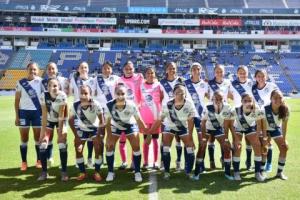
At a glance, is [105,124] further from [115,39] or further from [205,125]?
[115,39]

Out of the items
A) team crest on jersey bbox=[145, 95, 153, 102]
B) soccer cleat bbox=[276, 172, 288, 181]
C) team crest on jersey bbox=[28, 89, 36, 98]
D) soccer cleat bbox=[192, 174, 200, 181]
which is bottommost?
soccer cleat bbox=[276, 172, 288, 181]

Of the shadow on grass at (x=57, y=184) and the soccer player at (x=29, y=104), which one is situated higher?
the soccer player at (x=29, y=104)

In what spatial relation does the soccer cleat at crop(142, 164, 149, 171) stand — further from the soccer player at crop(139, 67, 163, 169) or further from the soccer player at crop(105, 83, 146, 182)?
the soccer player at crop(105, 83, 146, 182)

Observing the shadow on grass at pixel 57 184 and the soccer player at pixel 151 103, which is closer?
the shadow on grass at pixel 57 184

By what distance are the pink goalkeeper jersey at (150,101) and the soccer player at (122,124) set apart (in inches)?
39.0

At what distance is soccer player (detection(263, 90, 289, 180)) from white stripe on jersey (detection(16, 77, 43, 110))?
421cm

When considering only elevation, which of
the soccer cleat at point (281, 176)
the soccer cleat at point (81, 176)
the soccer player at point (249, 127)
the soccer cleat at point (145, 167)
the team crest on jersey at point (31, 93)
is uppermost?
the team crest on jersey at point (31, 93)

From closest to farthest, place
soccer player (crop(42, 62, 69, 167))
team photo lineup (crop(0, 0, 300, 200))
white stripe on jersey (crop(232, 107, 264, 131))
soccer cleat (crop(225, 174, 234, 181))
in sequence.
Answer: team photo lineup (crop(0, 0, 300, 200)) < white stripe on jersey (crop(232, 107, 264, 131)) < soccer cleat (crop(225, 174, 234, 181)) < soccer player (crop(42, 62, 69, 167))

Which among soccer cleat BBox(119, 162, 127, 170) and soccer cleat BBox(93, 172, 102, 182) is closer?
soccer cleat BBox(93, 172, 102, 182)

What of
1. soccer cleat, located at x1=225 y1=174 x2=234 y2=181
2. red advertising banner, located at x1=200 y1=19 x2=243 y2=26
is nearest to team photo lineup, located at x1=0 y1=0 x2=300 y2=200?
soccer cleat, located at x1=225 y1=174 x2=234 y2=181

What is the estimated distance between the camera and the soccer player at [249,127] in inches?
261

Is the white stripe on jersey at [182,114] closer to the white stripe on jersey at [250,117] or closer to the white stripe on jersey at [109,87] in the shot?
the white stripe on jersey at [250,117]

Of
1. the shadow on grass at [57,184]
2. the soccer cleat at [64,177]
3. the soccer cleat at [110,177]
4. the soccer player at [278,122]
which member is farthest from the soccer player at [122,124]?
the soccer player at [278,122]

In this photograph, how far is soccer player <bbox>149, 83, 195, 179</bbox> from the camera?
6574 millimetres
